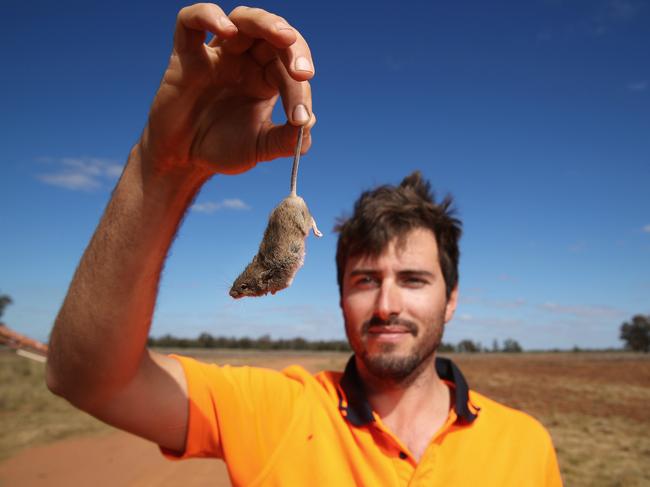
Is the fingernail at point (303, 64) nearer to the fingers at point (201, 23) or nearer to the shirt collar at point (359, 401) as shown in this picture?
the fingers at point (201, 23)

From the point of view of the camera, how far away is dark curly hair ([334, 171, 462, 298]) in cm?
358

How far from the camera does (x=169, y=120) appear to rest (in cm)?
219

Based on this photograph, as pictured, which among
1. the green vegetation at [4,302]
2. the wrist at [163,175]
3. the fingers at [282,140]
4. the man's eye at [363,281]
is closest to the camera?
the fingers at [282,140]

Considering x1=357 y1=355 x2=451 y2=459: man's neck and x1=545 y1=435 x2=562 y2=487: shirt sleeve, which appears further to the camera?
x1=357 y1=355 x2=451 y2=459: man's neck

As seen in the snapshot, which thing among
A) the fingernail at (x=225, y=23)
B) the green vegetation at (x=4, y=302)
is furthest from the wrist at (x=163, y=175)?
the green vegetation at (x=4, y=302)

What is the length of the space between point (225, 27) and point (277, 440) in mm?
2416

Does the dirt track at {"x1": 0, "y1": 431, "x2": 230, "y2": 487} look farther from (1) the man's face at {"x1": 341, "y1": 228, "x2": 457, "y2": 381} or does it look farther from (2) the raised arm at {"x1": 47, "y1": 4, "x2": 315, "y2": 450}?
(2) the raised arm at {"x1": 47, "y1": 4, "x2": 315, "y2": 450}

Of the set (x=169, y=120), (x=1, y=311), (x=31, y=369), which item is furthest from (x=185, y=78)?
(x=1, y=311)

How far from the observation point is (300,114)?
1.97 metres

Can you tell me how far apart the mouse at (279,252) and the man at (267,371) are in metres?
0.46

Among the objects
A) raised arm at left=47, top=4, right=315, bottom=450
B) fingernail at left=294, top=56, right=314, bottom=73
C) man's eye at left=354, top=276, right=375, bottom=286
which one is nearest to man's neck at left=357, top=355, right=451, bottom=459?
man's eye at left=354, top=276, right=375, bottom=286

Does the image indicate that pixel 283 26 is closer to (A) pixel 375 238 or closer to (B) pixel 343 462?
(A) pixel 375 238

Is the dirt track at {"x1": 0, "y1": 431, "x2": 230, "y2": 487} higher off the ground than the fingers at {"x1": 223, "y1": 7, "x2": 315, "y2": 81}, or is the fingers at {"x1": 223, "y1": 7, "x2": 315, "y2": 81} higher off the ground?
the fingers at {"x1": 223, "y1": 7, "x2": 315, "y2": 81}

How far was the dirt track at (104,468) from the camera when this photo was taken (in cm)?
789
